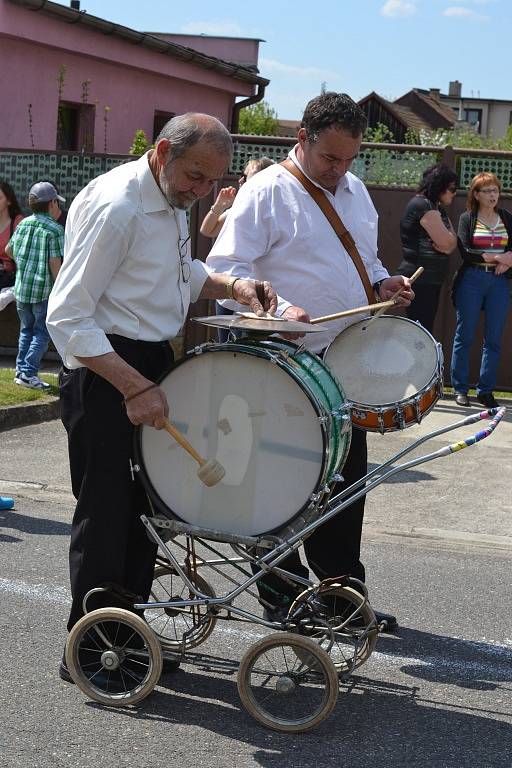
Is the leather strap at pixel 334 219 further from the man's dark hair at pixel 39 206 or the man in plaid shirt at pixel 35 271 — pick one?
the man's dark hair at pixel 39 206

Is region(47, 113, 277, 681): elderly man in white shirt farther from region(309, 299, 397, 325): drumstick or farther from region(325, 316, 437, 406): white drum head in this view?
region(325, 316, 437, 406): white drum head

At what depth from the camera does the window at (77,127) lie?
1719 cm

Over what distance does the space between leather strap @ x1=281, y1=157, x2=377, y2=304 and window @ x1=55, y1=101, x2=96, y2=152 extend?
12814 millimetres

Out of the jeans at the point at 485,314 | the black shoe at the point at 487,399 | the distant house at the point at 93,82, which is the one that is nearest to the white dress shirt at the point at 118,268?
the jeans at the point at 485,314

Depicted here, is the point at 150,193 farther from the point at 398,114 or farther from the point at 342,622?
the point at 398,114

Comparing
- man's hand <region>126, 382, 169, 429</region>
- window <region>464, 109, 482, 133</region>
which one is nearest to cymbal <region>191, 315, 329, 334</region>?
man's hand <region>126, 382, 169, 429</region>

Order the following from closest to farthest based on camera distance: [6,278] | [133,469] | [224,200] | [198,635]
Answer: [133,469]
[198,635]
[224,200]
[6,278]

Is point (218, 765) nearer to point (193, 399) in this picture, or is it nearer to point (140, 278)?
point (193, 399)

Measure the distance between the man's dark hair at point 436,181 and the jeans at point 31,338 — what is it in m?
3.31

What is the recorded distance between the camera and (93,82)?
17219 millimetres

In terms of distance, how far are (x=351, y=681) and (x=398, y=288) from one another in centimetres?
149

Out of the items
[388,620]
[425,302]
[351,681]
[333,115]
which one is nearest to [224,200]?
[425,302]

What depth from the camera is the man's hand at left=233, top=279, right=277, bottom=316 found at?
4254 mm

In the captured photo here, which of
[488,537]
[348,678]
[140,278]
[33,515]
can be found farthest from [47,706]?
[488,537]
